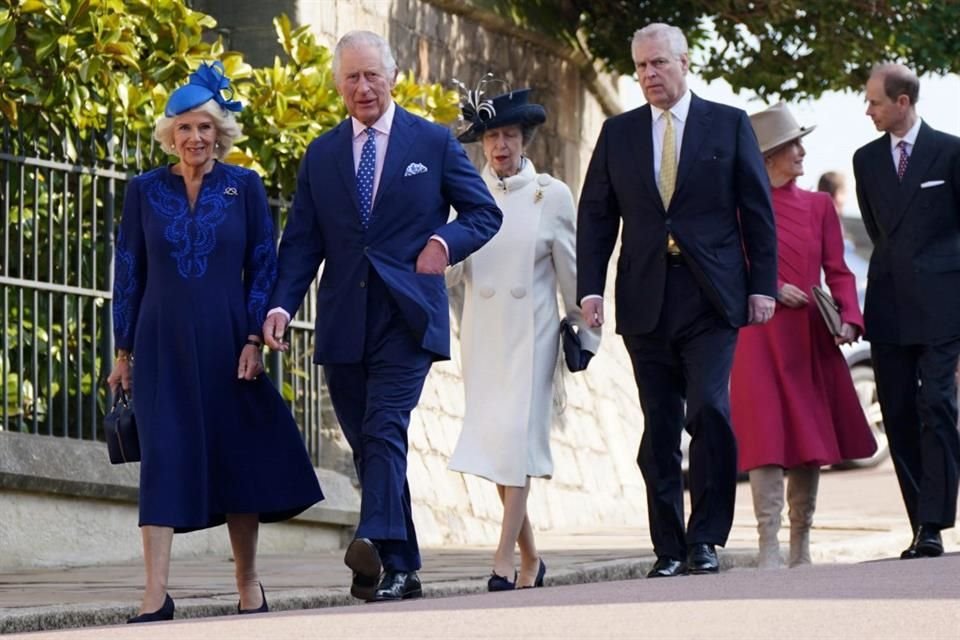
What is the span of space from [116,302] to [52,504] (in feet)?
8.19

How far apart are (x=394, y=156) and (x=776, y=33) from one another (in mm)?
7459

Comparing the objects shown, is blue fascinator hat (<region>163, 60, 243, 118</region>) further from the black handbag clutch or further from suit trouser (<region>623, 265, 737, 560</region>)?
suit trouser (<region>623, 265, 737, 560</region>)

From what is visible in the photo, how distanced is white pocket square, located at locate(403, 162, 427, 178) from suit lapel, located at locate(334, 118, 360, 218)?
0.18 meters

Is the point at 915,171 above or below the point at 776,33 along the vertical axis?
below

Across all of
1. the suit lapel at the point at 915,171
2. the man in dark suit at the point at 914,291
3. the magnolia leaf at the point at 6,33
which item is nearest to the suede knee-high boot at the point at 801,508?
the man in dark suit at the point at 914,291

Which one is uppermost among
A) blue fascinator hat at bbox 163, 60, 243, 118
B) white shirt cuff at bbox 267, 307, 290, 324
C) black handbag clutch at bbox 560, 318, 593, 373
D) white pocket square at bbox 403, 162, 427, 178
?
blue fascinator hat at bbox 163, 60, 243, 118

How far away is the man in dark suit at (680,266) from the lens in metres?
8.48

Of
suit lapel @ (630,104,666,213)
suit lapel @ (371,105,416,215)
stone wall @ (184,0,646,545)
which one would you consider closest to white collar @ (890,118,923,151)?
suit lapel @ (630,104,666,213)

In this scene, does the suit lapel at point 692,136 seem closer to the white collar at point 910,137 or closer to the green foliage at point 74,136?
the white collar at point 910,137

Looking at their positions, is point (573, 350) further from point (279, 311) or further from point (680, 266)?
point (279, 311)

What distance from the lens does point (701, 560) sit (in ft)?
27.7

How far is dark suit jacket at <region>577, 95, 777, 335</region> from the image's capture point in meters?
8.52

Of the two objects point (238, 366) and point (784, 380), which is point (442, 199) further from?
point (784, 380)

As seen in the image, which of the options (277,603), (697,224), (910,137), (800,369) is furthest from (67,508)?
(910,137)
